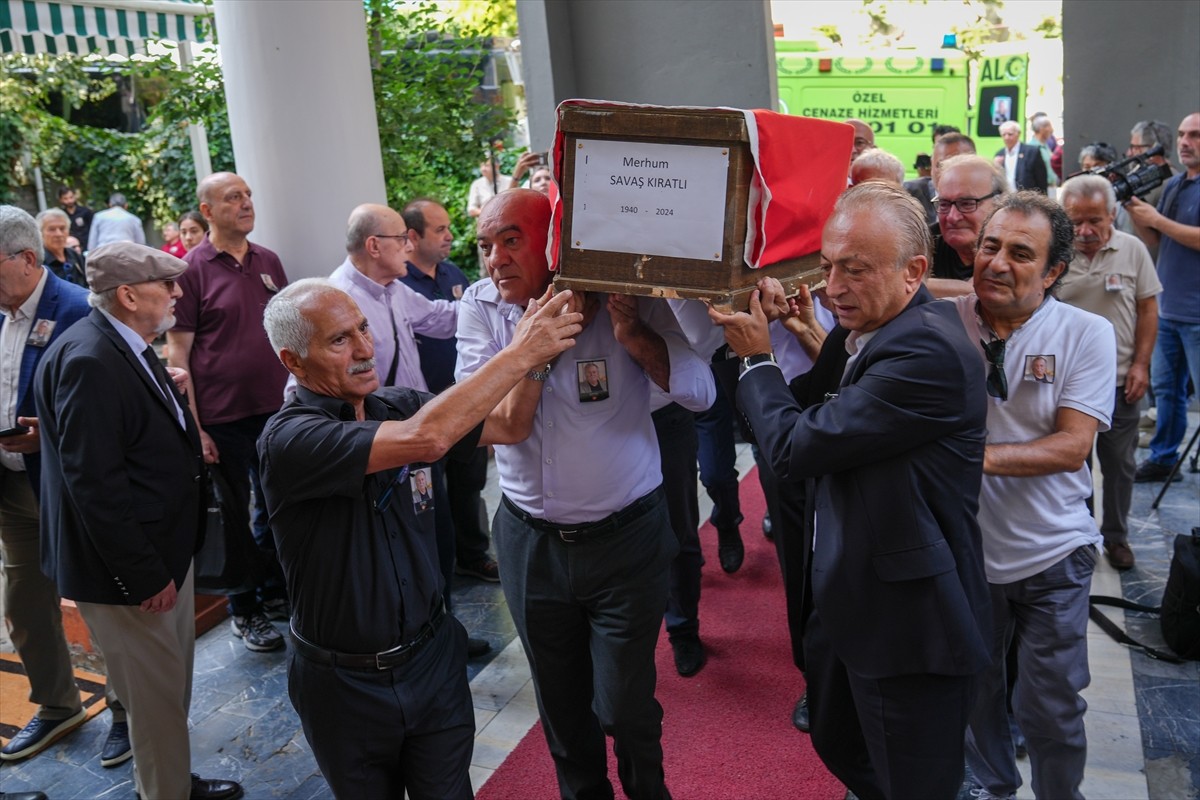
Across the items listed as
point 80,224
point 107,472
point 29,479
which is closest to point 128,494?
point 107,472

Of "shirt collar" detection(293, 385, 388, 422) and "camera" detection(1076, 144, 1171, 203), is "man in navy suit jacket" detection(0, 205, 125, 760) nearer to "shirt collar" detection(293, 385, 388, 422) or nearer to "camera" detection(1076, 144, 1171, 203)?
"shirt collar" detection(293, 385, 388, 422)

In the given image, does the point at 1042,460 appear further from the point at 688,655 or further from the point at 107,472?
the point at 107,472

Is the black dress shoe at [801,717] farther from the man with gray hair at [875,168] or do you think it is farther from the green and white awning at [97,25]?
the green and white awning at [97,25]

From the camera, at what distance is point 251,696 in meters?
4.35

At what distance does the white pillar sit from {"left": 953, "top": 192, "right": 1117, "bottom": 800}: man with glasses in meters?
3.44

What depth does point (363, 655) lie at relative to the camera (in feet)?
8.09

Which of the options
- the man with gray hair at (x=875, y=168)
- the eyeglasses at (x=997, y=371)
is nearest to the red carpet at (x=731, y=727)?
the eyeglasses at (x=997, y=371)

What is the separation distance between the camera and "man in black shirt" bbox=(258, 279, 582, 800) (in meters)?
2.34

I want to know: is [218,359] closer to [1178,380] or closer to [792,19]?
[1178,380]

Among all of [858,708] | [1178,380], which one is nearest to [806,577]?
[858,708]

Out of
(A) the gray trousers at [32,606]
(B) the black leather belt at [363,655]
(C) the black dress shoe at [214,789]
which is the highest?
(B) the black leather belt at [363,655]

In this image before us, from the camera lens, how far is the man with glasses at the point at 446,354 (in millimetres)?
5059

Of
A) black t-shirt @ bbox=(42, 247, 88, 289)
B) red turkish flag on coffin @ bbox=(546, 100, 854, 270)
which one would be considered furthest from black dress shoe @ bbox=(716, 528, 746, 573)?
black t-shirt @ bbox=(42, 247, 88, 289)

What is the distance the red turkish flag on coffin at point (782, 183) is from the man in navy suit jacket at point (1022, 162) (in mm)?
10048
